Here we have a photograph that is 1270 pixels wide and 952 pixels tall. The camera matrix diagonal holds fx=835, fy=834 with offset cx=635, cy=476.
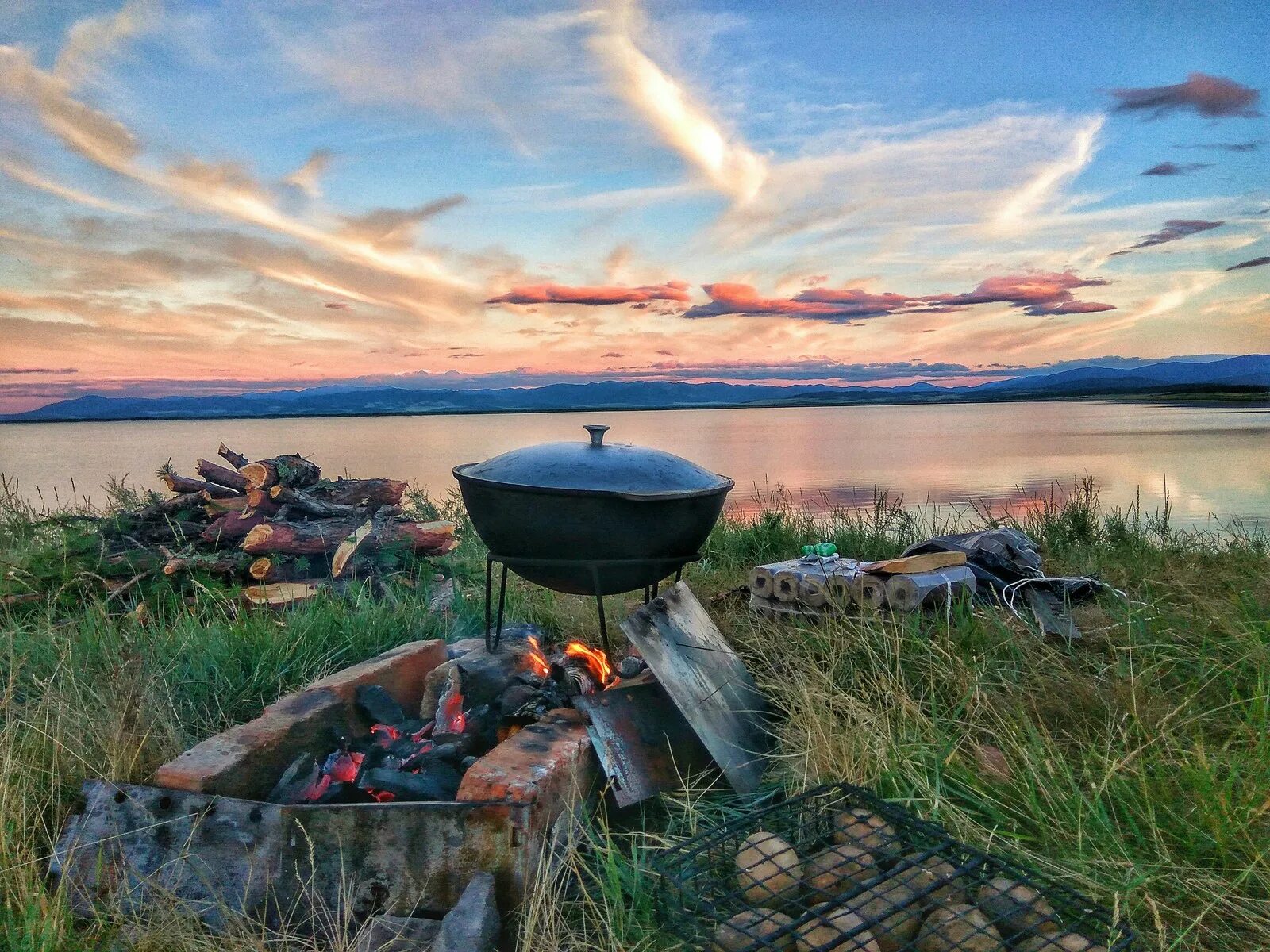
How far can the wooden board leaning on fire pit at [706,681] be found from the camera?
11.1 ft

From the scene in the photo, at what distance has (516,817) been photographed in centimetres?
267

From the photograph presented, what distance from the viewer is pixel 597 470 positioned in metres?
3.86

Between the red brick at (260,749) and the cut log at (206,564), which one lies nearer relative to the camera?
the red brick at (260,749)

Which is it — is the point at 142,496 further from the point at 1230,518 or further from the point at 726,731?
the point at 1230,518

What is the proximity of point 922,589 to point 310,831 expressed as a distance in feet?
10.3

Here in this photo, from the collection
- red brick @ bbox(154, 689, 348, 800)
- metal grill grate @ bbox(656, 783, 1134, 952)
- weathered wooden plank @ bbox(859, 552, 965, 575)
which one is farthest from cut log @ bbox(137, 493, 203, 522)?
metal grill grate @ bbox(656, 783, 1134, 952)

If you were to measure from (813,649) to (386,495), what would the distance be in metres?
5.12

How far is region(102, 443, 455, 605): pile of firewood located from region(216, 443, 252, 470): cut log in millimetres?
13

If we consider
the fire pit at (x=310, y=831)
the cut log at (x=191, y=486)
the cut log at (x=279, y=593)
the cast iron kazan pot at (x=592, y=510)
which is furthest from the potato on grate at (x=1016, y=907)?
the cut log at (x=191, y=486)

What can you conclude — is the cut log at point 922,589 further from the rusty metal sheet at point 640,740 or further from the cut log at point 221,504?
the cut log at point 221,504

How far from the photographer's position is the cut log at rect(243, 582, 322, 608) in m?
6.04

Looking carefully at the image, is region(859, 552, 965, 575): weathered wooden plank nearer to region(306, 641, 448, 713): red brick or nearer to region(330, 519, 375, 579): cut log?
region(306, 641, 448, 713): red brick

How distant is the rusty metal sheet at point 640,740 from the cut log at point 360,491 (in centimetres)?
494

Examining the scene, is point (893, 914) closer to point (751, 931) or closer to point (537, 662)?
point (751, 931)
